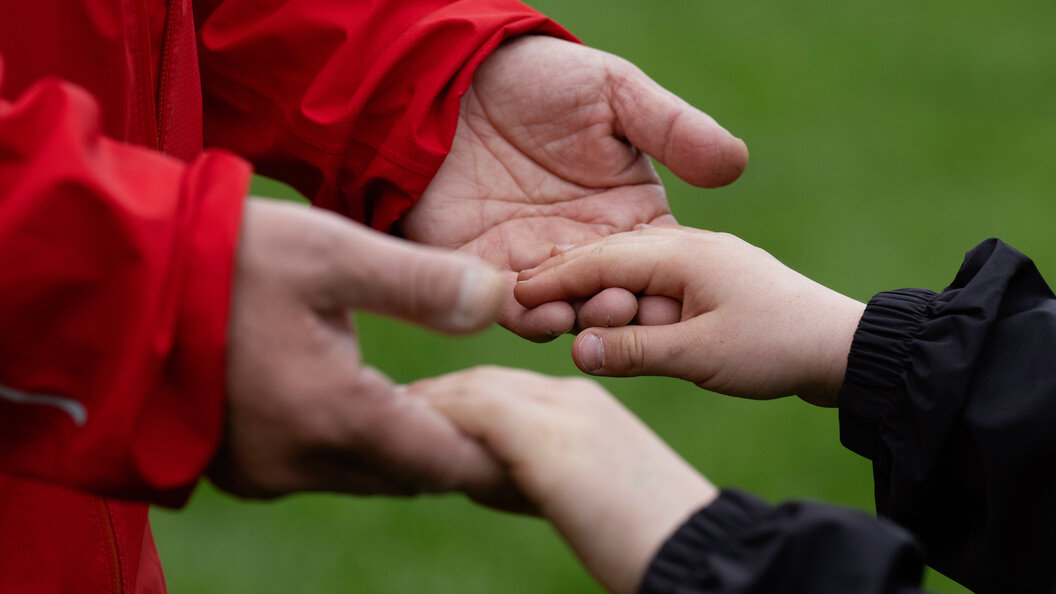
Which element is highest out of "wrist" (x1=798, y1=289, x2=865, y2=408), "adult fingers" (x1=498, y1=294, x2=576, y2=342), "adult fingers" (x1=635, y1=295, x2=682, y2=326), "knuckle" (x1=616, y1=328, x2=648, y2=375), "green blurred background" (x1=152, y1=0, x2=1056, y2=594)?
"wrist" (x1=798, y1=289, x2=865, y2=408)

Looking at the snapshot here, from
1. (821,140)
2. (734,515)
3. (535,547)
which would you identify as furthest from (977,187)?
(734,515)

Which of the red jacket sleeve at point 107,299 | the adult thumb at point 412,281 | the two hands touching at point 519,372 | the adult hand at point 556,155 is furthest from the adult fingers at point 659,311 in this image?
the red jacket sleeve at point 107,299

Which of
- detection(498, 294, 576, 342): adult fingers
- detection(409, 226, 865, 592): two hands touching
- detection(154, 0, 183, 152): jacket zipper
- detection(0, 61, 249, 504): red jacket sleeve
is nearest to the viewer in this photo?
detection(0, 61, 249, 504): red jacket sleeve

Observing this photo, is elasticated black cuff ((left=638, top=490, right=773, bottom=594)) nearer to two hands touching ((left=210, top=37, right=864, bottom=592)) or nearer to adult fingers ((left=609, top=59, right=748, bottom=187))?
two hands touching ((left=210, top=37, right=864, bottom=592))

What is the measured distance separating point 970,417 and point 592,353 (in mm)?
482

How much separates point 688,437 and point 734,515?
173cm

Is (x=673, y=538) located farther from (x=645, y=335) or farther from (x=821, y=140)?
(x=821, y=140)

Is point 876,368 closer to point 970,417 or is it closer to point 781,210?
point 970,417

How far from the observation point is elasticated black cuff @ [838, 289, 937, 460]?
1138 mm

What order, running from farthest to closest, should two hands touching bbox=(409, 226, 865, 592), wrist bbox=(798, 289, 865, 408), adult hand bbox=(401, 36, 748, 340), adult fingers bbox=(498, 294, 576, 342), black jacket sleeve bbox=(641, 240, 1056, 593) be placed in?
adult hand bbox=(401, 36, 748, 340) < adult fingers bbox=(498, 294, 576, 342) < wrist bbox=(798, 289, 865, 408) < black jacket sleeve bbox=(641, 240, 1056, 593) < two hands touching bbox=(409, 226, 865, 592)

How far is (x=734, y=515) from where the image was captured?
800 mm

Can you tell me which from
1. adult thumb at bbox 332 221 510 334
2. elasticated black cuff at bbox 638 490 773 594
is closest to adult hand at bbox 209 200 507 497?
adult thumb at bbox 332 221 510 334

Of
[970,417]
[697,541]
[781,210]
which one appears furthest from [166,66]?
[781,210]

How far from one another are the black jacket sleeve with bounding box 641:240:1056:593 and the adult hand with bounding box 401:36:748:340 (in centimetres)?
42
